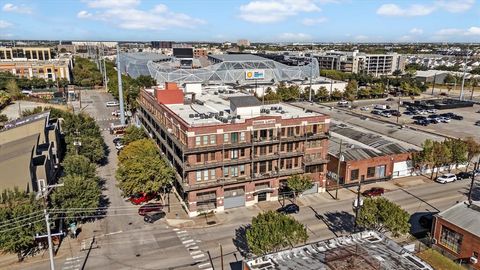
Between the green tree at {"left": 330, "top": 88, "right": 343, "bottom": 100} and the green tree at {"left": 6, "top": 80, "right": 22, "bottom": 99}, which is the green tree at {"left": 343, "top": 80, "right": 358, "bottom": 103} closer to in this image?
the green tree at {"left": 330, "top": 88, "right": 343, "bottom": 100}

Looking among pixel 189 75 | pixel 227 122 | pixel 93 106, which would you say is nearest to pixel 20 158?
pixel 227 122

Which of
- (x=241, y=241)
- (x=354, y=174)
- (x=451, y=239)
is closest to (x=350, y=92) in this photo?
(x=354, y=174)

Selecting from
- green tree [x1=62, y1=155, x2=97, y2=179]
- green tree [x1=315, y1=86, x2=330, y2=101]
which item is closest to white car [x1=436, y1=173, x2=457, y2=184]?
green tree [x1=62, y1=155, x2=97, y2=179]

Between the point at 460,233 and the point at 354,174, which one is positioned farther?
the point at 354,174

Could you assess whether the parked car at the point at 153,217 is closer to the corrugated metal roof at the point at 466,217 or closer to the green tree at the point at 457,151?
the corrugated metal roof at the point at 466,217

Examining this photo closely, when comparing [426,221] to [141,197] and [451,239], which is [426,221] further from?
[141,197]
